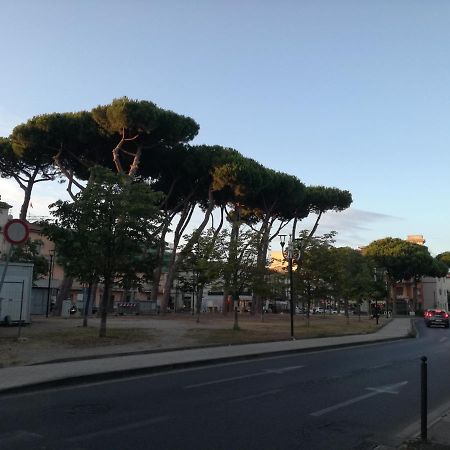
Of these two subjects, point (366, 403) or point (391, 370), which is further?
point (391, 370)

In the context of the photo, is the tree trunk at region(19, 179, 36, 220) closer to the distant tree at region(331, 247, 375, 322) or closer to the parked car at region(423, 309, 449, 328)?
the distant tree at region(331, 247, 375, 322)

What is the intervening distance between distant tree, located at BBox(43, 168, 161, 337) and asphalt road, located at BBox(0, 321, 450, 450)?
7.09m

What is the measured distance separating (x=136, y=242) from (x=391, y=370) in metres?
9.81

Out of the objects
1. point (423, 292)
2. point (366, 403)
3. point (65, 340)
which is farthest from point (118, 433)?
point (423, 292)

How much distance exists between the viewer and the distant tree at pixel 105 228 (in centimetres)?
1834

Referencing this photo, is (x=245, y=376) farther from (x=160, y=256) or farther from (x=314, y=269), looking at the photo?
(x=314, y=269)

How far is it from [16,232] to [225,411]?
7250mm

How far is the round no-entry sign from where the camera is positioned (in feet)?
40.4

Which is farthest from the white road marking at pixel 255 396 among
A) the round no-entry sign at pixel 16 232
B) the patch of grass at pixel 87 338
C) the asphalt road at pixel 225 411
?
the patch of grass at pixel 87 338

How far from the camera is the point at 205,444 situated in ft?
19.6

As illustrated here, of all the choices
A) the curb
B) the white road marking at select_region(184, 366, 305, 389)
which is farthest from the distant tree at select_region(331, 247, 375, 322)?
the white road marking at select_region(184, 366, 305, 389)

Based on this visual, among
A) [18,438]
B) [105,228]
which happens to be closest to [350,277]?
[105,228]

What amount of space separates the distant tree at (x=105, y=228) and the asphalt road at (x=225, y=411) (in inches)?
279

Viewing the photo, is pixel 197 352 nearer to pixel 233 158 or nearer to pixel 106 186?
pixel 106 186
